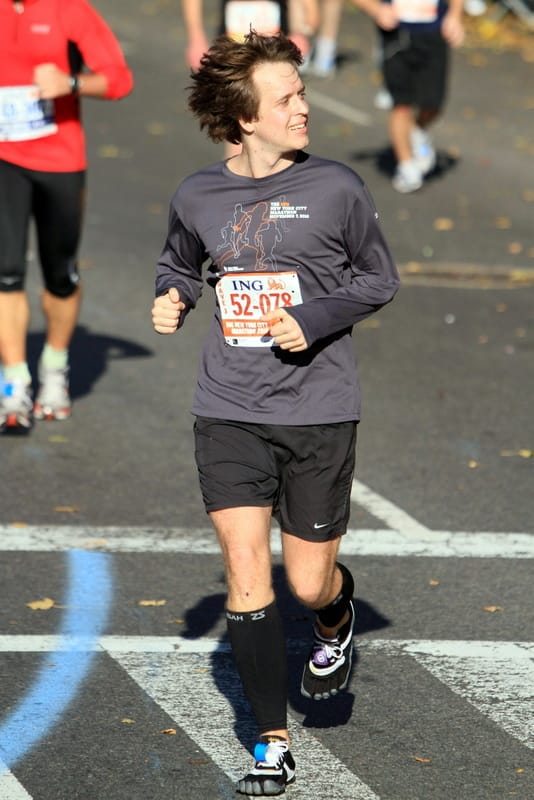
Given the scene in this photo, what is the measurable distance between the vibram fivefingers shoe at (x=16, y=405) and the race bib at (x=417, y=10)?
759 cm

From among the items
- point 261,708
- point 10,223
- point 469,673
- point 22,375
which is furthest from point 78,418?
point 261,708

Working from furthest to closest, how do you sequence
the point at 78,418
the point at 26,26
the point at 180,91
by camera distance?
the point at 180,91, the point at 78,418, the point at 26,26

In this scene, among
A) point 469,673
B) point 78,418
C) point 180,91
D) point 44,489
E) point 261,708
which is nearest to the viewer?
point 261,708

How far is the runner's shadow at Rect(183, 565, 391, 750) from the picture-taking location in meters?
5.21

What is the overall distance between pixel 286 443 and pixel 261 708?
761 millimetres

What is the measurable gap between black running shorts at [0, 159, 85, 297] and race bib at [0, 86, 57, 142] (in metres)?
0.15

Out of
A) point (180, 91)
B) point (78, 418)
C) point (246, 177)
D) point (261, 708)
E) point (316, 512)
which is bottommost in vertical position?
point (180, 91)

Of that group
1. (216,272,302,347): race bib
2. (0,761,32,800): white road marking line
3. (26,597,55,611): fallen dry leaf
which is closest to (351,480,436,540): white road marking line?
(26,597,55,611): fallen dry leaf

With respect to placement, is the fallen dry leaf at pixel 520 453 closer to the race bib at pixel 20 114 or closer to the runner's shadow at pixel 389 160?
the race bib at pixel 20 114

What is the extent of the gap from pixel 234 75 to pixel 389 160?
11820 mm

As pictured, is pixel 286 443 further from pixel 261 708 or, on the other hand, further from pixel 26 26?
pixel 26 26

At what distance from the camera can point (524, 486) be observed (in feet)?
25.7

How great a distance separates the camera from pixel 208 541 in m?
6.99

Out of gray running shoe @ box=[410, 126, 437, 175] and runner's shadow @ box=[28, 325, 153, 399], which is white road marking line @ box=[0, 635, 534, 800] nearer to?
runner's shadow @ box=[28, 325, 153, 399]
